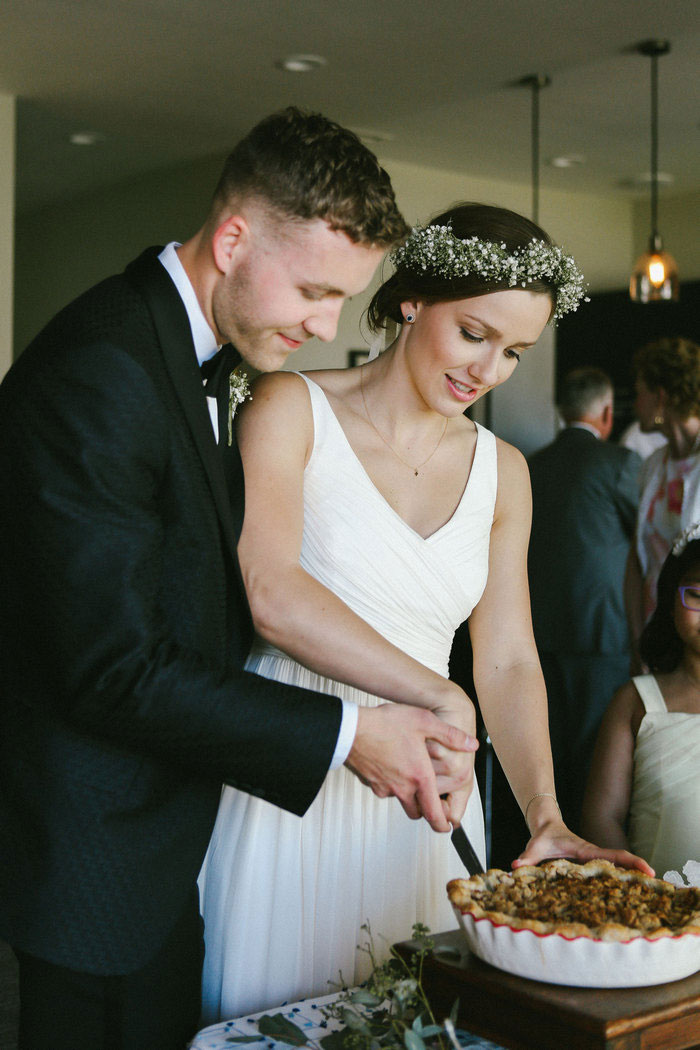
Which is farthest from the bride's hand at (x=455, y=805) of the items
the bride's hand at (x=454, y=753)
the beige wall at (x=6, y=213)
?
the beige wall at (x=6, y=213)

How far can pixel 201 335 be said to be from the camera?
4.09 ft

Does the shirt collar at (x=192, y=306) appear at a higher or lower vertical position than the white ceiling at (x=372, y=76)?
lower

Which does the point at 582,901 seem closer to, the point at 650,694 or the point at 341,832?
the point at 341,832

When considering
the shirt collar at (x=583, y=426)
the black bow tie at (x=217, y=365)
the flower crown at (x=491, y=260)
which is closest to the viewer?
the black bow tie at (x=217, y=365)

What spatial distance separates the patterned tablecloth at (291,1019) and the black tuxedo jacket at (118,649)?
0.11 m

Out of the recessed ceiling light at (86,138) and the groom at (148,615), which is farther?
the recessed ceiling light at (86,138)

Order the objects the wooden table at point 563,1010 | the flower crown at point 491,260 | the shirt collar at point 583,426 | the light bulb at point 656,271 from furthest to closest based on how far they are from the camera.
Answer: the light bulb at point 656,271 < the shirt collar at point 583,426 < the flower crown at point 491,260 < the wooden table at point 563,1010

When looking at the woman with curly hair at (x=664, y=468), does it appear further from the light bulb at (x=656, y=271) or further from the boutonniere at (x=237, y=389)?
the boutonniere at (x=237, y=389)

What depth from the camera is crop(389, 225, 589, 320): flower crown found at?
166 cm

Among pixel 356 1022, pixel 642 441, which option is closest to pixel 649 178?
pixel 642 441

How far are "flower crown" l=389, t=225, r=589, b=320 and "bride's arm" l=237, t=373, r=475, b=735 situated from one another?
41 cm

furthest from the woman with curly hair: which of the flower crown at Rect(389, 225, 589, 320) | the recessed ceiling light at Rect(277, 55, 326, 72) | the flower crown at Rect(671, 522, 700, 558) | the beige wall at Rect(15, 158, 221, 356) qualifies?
the beige wall at Rect(15, 158, 221, 356)

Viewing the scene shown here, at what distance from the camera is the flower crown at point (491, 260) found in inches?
65.3

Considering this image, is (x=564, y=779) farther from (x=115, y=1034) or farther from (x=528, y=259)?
(x=115, y=1034)
